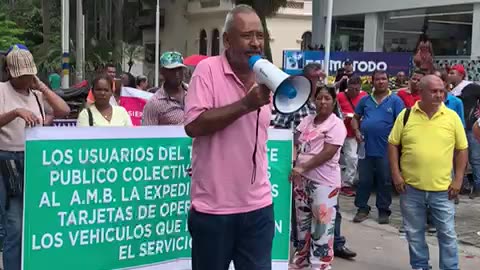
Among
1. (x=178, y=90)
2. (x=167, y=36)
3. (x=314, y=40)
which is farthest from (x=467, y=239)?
(x=167, y=36)

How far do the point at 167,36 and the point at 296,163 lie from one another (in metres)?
46.1

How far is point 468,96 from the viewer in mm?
9414

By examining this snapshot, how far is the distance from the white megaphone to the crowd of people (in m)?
0.07

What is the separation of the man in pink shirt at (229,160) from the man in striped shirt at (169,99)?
7.15 ft

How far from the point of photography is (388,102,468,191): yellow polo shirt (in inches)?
209

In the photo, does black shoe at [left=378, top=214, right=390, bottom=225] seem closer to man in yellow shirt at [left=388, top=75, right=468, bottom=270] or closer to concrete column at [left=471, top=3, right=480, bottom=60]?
man in yellow shirt at [left=388, top=75, right=468, bottom=270]

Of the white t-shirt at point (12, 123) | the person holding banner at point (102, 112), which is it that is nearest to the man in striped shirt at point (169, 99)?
the person holding banner at point (102, 112)

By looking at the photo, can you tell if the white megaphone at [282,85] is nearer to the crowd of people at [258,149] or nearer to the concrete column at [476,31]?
the crowd of people at [258,149]

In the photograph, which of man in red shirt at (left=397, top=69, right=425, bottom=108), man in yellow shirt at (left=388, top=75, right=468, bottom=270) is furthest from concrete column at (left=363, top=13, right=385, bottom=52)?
man in yellow shirt at (left=388, top=75, right=468, bottom=270)

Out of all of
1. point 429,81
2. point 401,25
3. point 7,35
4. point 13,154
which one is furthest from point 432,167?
point 7,35

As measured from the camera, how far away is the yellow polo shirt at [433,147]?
531 cm

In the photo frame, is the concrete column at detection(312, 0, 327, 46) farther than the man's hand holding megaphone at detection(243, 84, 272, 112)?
Yes

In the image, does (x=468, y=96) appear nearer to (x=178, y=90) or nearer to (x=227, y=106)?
(x=178, y=90)

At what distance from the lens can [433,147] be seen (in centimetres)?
532
